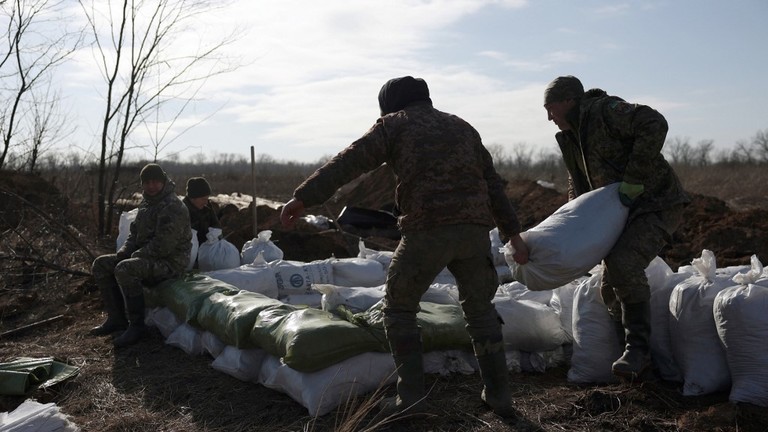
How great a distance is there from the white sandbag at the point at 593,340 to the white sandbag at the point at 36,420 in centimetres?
242

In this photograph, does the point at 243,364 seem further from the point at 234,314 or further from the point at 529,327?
the point at 529,327

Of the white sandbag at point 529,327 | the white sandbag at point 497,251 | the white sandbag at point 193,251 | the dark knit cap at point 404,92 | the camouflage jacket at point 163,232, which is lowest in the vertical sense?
the white sandbag at point 529,327

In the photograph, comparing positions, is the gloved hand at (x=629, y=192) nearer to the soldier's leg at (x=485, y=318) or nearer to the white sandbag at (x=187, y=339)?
the soldier's leg at (x=485, y=318)

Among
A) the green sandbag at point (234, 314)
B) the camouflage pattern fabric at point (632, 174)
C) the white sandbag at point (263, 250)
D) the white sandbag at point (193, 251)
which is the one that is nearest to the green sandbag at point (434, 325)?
the green sandbag at point (234, 314)

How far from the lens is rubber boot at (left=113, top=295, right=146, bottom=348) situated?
5.07 metres

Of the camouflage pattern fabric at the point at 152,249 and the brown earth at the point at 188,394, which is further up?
the camouflage pattern fabric at the point at 152,249

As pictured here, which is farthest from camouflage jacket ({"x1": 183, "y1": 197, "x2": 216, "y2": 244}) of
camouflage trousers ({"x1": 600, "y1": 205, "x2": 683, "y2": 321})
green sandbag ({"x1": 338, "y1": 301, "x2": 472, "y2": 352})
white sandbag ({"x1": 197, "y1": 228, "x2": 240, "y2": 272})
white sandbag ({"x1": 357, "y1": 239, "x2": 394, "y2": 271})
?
camouflage trousers ({"x1": 600, "y1": 205, "x2": 683, "y2": 321})

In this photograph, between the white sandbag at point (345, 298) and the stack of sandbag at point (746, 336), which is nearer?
the stack of sandbag at point (746, 336)

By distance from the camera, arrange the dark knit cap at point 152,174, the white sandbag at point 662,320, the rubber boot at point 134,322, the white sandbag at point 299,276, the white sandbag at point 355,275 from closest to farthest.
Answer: the white sandbag at point 662,320 < the rubber boot at point 134,322 < the dark knit cap at point 152,174 < the white sandbag at point 299,276 < the white sandbag at point 355,275

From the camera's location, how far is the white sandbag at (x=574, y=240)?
3.39 m

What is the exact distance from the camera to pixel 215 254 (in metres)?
6.00

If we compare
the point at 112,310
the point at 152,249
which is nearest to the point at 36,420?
the point at 152,249

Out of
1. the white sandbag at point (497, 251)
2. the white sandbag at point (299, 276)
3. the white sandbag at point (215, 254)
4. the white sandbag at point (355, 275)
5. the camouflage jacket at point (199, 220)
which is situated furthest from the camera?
the camouflage jacket at point (199, 220)

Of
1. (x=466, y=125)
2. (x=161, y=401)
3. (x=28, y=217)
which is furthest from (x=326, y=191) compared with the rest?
(x=28, y=217)
